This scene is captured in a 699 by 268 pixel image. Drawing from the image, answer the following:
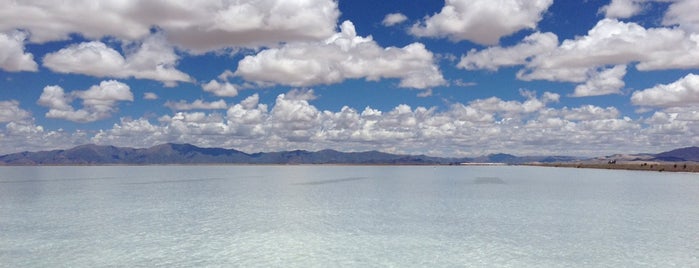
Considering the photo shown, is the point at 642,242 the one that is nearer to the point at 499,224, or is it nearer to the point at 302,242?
the point at 499,224

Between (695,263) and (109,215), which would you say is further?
(109,215)

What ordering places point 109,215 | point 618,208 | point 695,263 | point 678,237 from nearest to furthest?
point 695,263, point 678,237, point 109,215, point 618,208

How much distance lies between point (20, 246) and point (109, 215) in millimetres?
18006

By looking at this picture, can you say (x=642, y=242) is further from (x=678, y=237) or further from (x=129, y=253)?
(x=129, y=253)

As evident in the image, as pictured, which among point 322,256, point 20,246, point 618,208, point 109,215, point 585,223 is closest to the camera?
point 322,256

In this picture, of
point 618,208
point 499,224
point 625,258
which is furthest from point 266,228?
point 618,208

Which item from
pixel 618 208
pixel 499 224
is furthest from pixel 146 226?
pixel 618 208

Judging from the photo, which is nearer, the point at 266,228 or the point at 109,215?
the point at 266,228

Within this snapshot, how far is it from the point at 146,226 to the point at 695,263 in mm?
39385

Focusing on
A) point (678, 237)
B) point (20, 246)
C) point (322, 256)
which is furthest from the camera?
point (678, 237)

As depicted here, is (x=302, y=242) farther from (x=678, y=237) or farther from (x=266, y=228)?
(x=678, y=237)

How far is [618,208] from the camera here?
6028cm

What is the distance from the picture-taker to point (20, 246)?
3444cm

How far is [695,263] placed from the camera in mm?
29516
